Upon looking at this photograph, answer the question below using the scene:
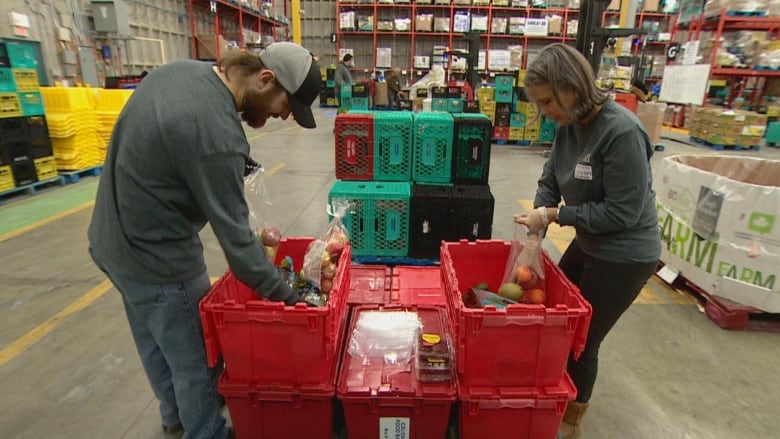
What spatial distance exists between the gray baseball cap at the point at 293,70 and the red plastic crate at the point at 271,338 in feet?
2.52

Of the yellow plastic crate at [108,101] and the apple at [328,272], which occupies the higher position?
the yellow plastic crate at [108,101]

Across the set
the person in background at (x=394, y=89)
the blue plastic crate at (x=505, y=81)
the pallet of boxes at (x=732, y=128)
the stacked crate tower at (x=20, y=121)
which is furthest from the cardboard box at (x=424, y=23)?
the stacked crate tower at (x=20, y=121)

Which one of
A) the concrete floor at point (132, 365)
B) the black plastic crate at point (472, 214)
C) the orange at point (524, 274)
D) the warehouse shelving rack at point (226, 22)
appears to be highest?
the warehouse shelving rack at point (226, 22)

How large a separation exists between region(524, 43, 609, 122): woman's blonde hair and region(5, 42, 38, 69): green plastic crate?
616 centimetres

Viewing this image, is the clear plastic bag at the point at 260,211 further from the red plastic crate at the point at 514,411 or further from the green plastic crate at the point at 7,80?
the green plastic crate at the point at 7,80

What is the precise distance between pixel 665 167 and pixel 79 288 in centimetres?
483

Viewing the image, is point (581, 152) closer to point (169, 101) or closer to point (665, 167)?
point (169, 101)

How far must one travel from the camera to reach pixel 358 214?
152 inches

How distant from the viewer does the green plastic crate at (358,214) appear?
3.79 metres

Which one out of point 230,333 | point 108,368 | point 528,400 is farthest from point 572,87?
point 108,368

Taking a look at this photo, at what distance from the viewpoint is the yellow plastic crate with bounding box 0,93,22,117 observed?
17.1 feet

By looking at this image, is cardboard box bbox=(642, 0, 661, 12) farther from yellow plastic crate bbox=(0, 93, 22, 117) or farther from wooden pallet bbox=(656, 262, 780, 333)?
yellow plastic crate bbox=(0, 93, 22, 117)

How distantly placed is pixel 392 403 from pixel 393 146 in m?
2.53

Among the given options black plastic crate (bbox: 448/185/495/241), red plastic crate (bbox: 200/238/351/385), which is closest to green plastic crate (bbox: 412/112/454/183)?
black plastic crate (bbox: 448/185/495/241)
